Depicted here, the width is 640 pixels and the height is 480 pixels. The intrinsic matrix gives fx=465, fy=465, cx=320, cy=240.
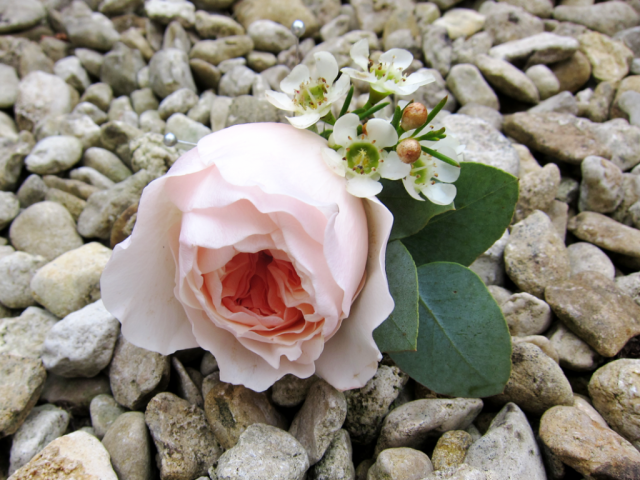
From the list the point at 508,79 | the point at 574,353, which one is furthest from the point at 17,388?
the point at 508,79

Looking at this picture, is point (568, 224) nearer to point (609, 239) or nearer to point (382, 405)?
point (609, 239)

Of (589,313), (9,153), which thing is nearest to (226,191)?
(589,313)

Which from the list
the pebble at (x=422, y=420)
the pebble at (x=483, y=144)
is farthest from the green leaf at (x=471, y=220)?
the pebble at (x=483, y=144)

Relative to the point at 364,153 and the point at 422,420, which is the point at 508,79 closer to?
the point at 364,153

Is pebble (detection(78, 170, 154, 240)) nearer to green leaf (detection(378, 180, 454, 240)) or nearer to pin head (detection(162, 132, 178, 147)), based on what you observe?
pin head (detection(162, 132, 178, 147))

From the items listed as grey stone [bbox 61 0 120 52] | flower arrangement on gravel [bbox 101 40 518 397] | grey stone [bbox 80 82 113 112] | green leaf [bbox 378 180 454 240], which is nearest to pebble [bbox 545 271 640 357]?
flower arrangement on gravel [bbox 101 40 518 397]

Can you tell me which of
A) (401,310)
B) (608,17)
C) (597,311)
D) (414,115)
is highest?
(414,115)
